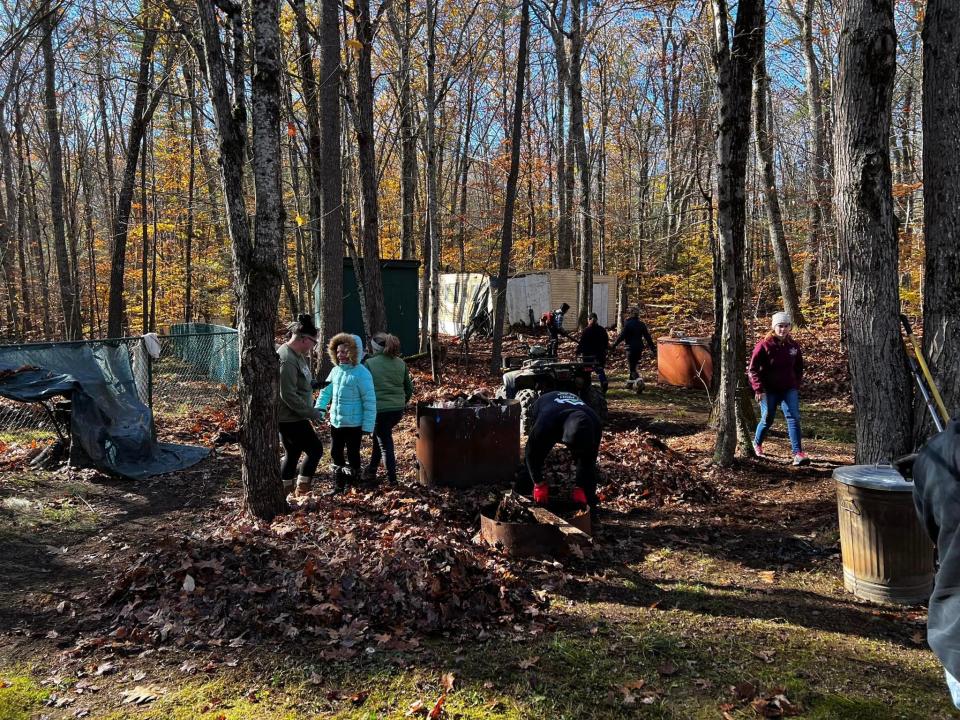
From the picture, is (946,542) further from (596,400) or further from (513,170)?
(513,170)

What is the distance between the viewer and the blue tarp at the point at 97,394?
8.56m

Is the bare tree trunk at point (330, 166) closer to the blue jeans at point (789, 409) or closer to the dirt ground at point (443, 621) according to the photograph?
the dirt ground at point (443, 621)

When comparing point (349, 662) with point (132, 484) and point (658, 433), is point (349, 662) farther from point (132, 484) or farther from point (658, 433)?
point (658, 433)

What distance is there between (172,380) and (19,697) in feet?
38.6

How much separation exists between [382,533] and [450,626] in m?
1.46

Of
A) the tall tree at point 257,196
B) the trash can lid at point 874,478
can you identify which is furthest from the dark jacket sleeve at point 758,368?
the tall tree at point 257,196

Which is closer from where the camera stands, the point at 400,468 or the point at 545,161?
the point at 400,468

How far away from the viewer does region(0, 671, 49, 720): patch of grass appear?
11.8 ft

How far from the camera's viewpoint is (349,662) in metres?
4.06

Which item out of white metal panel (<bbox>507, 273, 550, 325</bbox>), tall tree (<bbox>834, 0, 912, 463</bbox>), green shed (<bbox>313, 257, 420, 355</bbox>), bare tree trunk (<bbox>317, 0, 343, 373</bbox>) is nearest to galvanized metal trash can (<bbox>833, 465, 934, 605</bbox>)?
tall tree (<bbox>834, 0, 912, 463</bbox>)

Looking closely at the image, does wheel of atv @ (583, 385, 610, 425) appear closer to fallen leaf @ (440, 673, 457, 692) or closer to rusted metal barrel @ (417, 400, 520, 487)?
rusted metal barrel @ (417, 400, 520, 487)

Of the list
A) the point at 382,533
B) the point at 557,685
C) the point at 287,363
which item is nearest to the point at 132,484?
the point at 287,363

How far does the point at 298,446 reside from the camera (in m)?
7.38

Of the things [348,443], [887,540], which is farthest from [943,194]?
[348,443]
